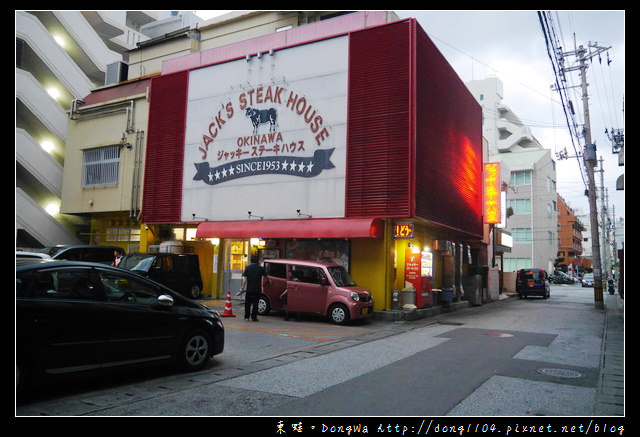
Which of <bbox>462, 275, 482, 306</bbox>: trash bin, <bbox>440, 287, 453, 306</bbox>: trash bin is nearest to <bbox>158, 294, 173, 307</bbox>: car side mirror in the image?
<bbox>440, 287, 453, 306</bbox>: trash bin

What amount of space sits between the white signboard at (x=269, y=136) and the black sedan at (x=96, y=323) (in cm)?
943

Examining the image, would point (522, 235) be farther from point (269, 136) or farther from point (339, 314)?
point (339, 314)

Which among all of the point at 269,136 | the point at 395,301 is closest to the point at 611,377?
the point at 395,301

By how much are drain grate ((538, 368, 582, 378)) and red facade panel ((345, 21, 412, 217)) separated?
24.3ft

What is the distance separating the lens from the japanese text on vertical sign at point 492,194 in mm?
25156

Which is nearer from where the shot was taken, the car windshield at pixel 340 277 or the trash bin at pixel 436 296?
the car windshield at pixel 340 277

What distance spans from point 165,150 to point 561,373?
18.0 metres

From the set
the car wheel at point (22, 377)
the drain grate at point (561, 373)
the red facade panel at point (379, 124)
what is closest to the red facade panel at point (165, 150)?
the red facade panel at point (379, 124)

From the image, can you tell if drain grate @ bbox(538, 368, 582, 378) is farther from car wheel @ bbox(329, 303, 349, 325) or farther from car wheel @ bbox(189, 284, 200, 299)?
car wheel @ bbox(189, 284, 200, 299)

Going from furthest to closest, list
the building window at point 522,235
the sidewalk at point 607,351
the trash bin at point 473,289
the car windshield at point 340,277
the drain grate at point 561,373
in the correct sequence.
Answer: the building window at point 522,235 → the trash bin at point 473,289 → the car windshield at point 340,277 → the drain grate at point 561,373 → the sidewalk at point 607,351

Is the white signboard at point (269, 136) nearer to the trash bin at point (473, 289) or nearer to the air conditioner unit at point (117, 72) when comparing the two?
the trash bin at point (473, 289)

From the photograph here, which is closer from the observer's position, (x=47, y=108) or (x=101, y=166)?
(x=101, y=166)

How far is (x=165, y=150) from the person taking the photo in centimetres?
2089
